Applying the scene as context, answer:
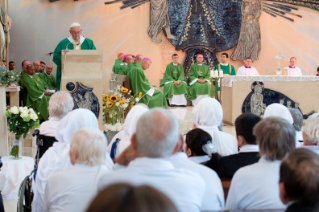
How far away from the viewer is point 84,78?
5.42 m

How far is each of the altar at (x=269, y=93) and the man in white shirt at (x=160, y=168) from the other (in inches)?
247

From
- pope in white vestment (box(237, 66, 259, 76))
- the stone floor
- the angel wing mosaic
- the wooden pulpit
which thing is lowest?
the stone floor

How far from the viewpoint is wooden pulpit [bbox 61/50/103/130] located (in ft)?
17.7

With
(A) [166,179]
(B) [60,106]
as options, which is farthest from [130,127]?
(A) [166,179]

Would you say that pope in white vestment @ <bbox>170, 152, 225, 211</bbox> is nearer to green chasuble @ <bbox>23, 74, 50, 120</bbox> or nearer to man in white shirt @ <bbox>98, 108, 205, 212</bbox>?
man in white shirt @ <bbox>98, 108, 205, 212</bbox>

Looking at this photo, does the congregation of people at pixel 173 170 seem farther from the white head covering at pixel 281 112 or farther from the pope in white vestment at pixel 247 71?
the pope in white vestment at pixel 247 71

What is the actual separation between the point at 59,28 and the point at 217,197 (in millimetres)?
9855

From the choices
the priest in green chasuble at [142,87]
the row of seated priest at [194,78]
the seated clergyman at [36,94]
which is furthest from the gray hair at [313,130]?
the row of seated priest at [194,78]

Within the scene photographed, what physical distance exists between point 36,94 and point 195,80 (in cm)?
515

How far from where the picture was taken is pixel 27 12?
10.6 m

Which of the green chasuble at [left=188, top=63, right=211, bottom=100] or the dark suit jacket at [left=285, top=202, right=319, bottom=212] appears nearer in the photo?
the dark suit jacket at [left=285, top=202, right=319, bottom=212]

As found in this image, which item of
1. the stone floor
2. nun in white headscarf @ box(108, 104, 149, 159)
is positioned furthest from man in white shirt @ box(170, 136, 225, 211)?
the stone floor

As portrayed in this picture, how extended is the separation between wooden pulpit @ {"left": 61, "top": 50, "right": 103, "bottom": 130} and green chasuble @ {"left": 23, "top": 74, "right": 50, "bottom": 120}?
3040mm

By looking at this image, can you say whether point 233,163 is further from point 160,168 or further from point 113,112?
point 113,112
